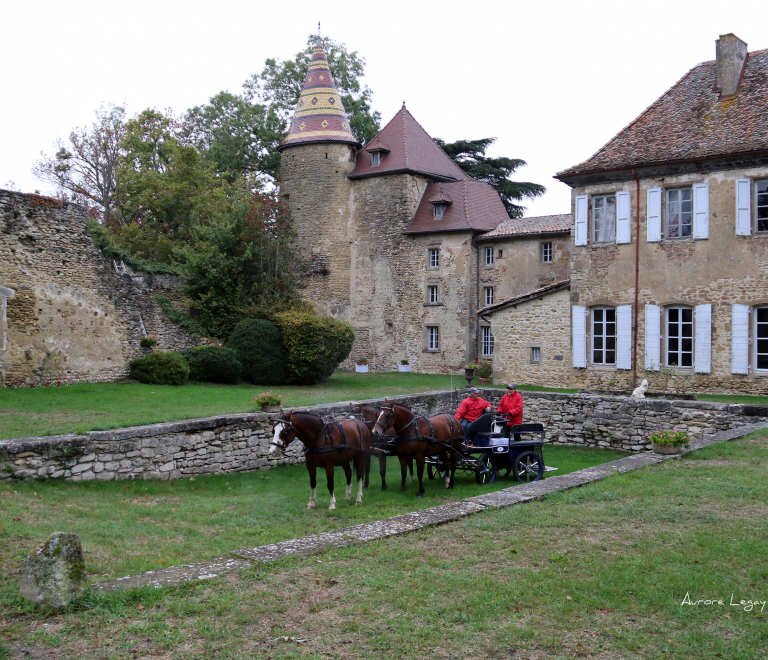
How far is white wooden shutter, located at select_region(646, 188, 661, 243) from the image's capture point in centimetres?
1995

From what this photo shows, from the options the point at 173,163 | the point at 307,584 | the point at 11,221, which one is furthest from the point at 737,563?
the point at 173,163

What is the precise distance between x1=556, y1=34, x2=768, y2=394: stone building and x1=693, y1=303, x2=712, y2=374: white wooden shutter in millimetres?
28

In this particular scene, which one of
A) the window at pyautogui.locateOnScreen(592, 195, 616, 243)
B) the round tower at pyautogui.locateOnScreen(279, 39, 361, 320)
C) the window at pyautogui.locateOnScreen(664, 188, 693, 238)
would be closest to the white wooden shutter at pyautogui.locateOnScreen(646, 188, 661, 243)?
the window at pyautogui.locateOnScreen(664, 188, 693, 238)

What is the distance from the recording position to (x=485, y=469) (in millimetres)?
12109

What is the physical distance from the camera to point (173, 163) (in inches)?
1253

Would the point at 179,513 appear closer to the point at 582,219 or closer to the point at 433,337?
the point at 582,219

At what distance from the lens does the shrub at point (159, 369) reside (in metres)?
19.9

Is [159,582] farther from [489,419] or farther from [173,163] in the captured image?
[173,163]

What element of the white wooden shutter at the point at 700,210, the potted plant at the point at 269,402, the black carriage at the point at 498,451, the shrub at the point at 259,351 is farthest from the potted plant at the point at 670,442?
the shrub at the point at 259,351

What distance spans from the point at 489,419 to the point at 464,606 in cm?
710

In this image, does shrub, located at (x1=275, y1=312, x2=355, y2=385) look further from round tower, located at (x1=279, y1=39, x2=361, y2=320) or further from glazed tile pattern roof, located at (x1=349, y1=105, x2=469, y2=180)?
glazed tile pattern roof, located at (x1=349, y1=105, x2=469, y2=180)

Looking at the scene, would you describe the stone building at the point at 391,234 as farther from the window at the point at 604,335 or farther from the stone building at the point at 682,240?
the stone building at the point at 682,240

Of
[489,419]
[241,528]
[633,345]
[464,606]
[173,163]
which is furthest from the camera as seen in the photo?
[173,163]

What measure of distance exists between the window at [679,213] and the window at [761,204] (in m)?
1.65
